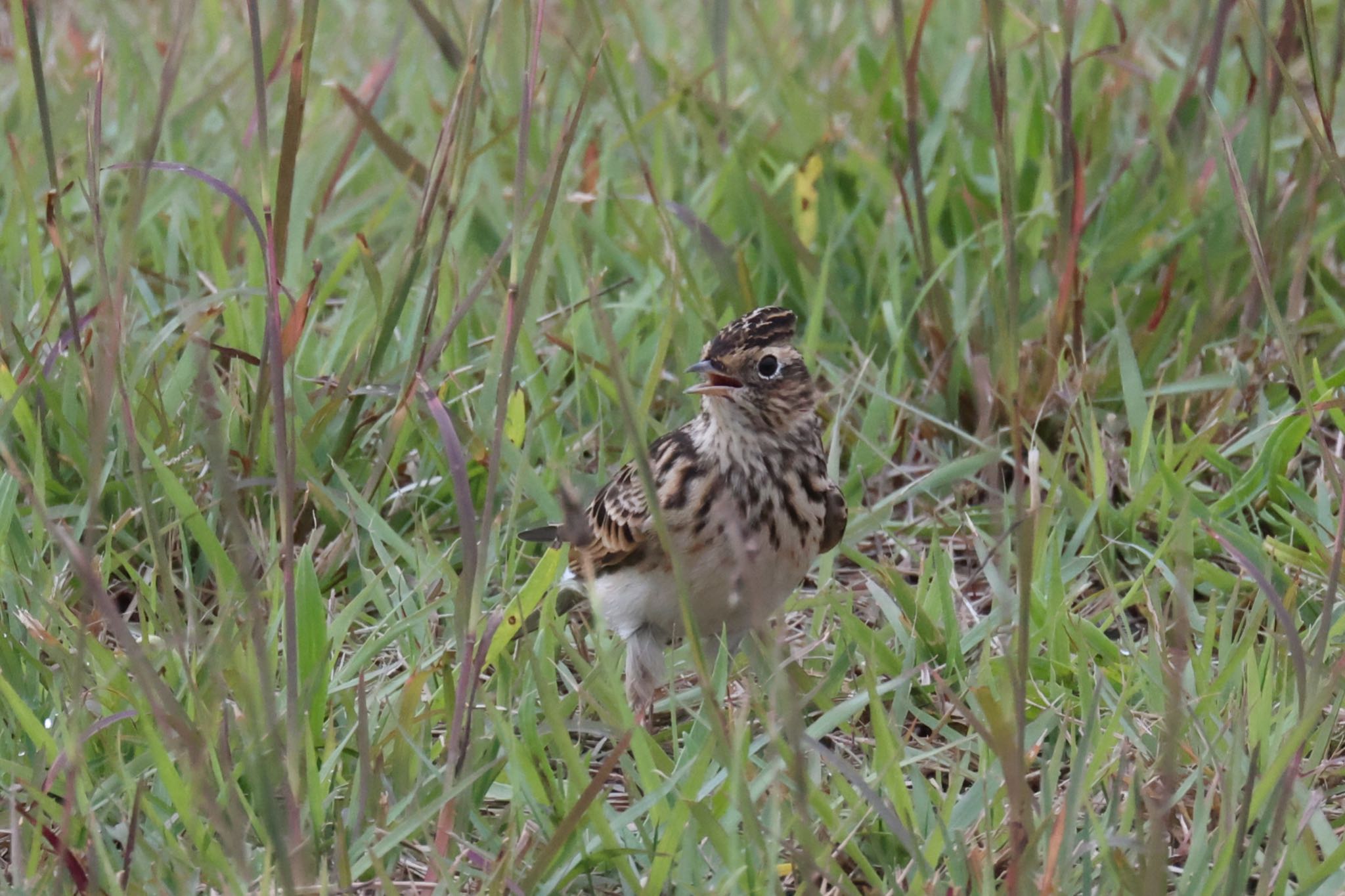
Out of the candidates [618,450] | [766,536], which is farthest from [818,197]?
[766,536]

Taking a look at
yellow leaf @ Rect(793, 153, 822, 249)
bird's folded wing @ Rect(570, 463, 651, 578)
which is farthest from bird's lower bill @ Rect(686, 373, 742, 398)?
yellow leaf @ Rect(793, 153, 822, 249)

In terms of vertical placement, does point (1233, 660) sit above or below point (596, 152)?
below

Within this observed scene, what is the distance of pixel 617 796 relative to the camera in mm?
3436

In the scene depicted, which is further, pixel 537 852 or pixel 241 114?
pixel 241 114

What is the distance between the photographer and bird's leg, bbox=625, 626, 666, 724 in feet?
12.8

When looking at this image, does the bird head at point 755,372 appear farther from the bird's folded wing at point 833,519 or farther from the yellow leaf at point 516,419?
the yellow leaf at point 516,419

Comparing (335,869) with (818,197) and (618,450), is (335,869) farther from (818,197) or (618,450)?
(818,197)

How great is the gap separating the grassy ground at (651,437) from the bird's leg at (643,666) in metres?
0.11

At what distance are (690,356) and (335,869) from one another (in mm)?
2322

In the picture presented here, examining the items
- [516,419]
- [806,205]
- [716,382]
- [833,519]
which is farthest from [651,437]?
[806,205]

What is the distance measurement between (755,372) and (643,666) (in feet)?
2.50

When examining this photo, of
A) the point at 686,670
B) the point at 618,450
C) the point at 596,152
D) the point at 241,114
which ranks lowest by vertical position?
the point at 686,670

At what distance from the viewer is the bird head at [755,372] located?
4.01m

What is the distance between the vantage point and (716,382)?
4.11 meters
